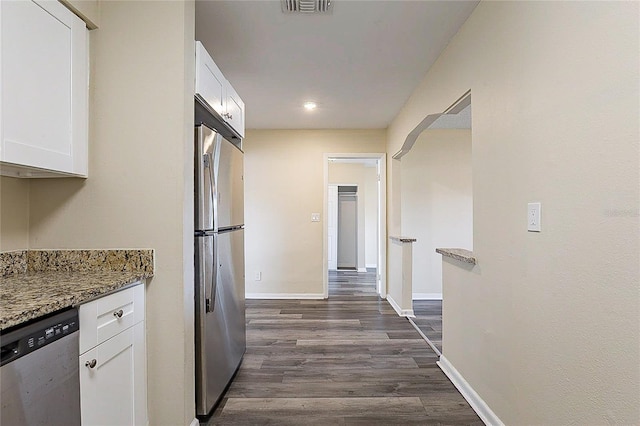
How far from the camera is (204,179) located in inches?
75.4

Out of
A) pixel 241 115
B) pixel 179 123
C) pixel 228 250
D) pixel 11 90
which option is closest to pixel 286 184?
pixel 241 115

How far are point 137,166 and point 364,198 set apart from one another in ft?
20.8

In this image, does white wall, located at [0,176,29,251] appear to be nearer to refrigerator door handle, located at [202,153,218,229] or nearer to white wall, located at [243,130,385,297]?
refrigerator door handle, located at [202,153,218,229]

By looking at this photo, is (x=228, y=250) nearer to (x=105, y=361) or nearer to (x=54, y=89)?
(x=105, y=361)

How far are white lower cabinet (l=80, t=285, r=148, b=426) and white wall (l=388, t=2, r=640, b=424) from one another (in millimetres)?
1827

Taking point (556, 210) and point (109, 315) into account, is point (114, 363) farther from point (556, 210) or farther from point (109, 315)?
point (556, 210)

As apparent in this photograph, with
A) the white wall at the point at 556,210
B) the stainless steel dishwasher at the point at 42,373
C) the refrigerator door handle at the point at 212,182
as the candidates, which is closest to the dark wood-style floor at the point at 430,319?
the white wall at the point at 556,210

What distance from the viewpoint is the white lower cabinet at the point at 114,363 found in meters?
1.25

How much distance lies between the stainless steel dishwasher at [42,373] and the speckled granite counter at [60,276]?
0.05 metres

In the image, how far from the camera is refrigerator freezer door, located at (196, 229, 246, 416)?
6.22 feet

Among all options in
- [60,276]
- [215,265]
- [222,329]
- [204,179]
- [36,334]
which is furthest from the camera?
[222,329]

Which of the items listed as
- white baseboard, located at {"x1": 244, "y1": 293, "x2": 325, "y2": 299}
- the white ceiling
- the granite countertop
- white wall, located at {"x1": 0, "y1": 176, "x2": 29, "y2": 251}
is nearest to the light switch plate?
the granite countertop

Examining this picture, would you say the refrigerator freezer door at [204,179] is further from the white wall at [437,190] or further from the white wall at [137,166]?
the white wall at [437,190]

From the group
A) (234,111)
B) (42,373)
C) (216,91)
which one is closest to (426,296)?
(234,111)
